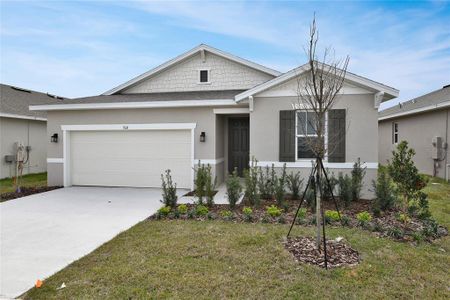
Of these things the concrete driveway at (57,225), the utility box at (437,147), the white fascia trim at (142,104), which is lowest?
the concrete driveway at (57,225)

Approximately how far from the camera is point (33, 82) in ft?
72.9

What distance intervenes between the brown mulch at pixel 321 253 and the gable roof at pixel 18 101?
34.7 ft

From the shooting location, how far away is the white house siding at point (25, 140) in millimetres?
12234

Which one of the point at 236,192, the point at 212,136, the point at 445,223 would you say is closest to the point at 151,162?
the point at 212,136

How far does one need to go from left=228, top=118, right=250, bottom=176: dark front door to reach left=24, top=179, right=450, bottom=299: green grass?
6005 millimetres

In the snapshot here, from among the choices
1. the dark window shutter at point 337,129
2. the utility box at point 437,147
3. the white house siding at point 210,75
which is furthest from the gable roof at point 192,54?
the utility box at point 437,147

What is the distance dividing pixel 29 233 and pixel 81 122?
579cm

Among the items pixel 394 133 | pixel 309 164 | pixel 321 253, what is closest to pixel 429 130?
pixel 394 133

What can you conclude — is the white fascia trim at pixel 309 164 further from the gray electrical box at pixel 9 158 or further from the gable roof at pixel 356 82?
the gray electrical box at pixel 9 158

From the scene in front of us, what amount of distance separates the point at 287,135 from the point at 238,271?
17.9 feet

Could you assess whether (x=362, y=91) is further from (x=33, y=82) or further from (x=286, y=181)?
(x=33, y=82)

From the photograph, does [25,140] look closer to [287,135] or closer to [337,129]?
[287,135]

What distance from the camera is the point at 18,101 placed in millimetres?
14258

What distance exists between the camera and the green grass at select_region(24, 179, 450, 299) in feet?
10.3
